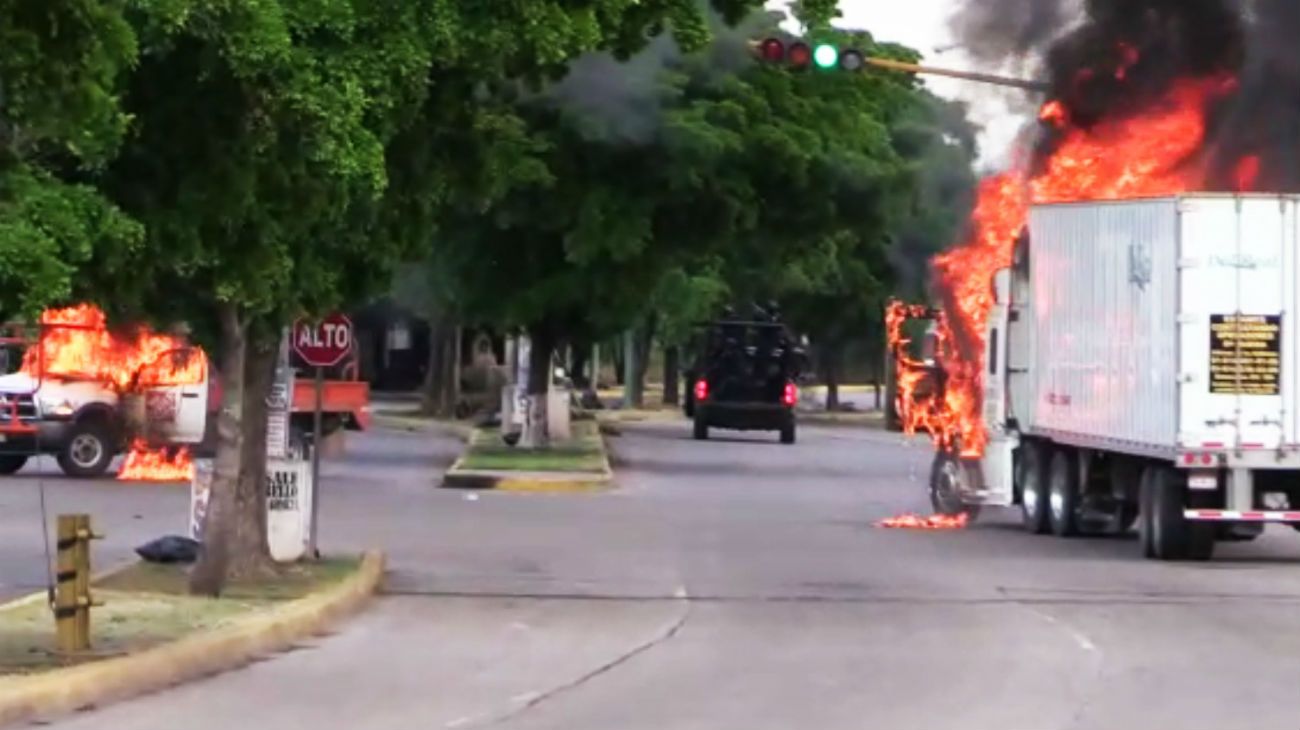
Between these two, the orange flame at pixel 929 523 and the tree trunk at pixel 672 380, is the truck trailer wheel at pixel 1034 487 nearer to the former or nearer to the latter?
the orange flame at pixel 929 523

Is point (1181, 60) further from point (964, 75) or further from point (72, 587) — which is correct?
point (72, 587)

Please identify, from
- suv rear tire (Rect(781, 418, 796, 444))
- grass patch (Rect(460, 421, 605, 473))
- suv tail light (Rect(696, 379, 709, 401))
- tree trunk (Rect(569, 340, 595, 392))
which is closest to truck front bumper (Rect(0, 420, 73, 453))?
grass patch (Rect(460, 421, 605, 473))

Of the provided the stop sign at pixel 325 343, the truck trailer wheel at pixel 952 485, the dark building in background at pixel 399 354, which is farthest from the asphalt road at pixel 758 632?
the dark building in background at pixel 399 354

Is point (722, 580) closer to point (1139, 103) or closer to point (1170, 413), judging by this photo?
point (1170, 413)

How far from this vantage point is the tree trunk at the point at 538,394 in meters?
45.2

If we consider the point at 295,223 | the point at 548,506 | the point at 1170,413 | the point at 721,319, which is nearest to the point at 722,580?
the point at 1170,413

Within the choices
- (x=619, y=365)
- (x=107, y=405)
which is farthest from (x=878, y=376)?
(x=107, y=405)

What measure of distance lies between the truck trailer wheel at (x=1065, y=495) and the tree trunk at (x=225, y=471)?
1160 cm

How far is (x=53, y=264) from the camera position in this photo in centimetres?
1227

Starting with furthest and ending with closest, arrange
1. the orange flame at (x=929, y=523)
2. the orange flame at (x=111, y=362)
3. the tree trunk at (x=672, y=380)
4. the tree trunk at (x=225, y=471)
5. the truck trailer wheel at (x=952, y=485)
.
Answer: the tree trunk at (x=672, y=380)
the orange flame at (x=111, y=362)
the truck trailer wheel at (x=952, y=485)
the orange flame at (x=929, y=523)
the tree trunk at (x=225, y=471)

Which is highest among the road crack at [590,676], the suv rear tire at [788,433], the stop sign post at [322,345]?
Answer: the stop sign post at [322,345]

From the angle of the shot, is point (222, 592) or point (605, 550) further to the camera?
point (605, 550)

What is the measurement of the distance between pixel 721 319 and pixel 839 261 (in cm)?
439

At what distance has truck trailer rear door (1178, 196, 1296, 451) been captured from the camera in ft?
80.1
